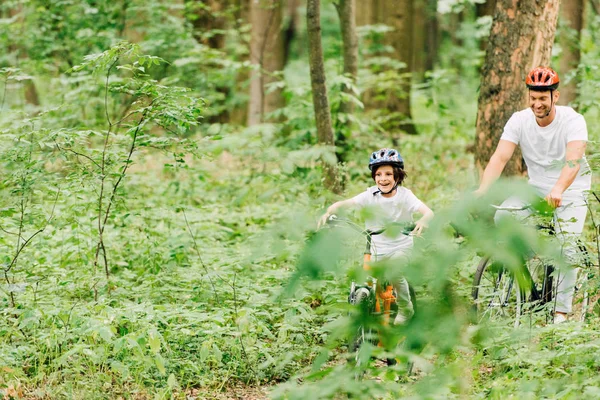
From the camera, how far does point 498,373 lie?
5.05 meters

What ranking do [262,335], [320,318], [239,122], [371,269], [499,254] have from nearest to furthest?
[499,254] < [371,269] < [262,335] < [320,318] < [239,122]

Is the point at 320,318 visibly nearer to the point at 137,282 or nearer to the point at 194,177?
the point at 137,282

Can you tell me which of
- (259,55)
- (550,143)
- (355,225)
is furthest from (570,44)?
(355,225)

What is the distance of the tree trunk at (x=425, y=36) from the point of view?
2850cm

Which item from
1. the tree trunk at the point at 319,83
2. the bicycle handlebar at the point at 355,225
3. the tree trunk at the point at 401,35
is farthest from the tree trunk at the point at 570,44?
the bicycle handlebar at the point at 355,225

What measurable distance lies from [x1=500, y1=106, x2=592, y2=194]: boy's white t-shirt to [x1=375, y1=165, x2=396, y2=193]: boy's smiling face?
4.00 ft

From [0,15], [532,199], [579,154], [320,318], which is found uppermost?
[0,15]

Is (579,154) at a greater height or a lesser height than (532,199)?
lesser

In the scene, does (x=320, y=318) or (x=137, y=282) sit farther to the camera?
(x=137, y=282)

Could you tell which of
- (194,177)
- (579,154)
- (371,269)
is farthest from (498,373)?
(194,177)

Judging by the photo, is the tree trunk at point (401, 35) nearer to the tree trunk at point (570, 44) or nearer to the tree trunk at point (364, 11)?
the tree trunk at point (570, 44)

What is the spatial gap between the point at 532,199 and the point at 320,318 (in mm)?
4787

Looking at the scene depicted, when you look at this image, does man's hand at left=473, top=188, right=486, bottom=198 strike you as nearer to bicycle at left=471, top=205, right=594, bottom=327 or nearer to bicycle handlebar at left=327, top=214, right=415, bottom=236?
bicycle handlebar at left=327, top=214, right=415, bottom=236

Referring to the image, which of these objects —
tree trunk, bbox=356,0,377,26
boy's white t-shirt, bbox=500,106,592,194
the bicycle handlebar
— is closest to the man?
boy's white t-shirt, bbox=500,106,592,194
